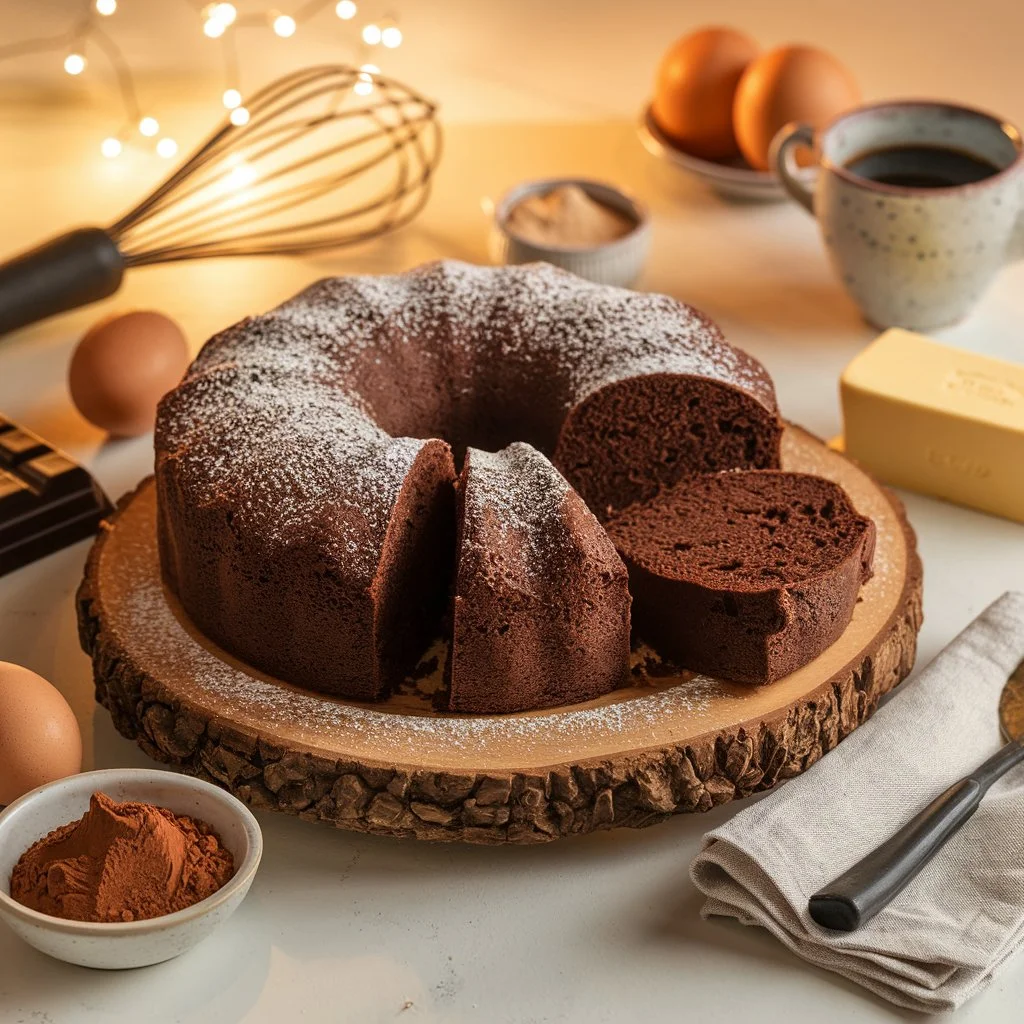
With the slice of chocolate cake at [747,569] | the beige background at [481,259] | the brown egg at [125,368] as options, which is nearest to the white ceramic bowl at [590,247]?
the beige background at [481,259]

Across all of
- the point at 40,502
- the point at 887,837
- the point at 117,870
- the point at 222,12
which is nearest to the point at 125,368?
the point at 40,502

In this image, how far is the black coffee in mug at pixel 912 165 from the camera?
279cm

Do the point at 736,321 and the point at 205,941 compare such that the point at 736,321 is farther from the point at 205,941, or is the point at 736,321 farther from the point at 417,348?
the point at 205,941

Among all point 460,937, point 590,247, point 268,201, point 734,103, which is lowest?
point 460,937

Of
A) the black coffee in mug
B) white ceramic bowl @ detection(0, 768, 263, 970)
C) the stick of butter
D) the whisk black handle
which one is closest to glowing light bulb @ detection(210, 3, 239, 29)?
the whisk black handle

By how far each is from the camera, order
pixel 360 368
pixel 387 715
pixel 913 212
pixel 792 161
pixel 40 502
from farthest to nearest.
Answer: pixel 792 161, pixel 913 212, pixel 40 502, pixel 360 368, pixel 387 715

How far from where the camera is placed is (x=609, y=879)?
1739 mm

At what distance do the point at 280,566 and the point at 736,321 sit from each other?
141 centimetres

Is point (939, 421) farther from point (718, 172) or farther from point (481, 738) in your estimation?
point (718, 172)

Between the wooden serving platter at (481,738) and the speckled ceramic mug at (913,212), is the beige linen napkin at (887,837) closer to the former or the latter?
the wooden serving platter at (481,738)

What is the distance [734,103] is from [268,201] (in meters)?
1.02

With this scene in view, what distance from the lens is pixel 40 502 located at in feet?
7.39

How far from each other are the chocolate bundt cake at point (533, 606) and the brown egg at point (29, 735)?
1.45 feet

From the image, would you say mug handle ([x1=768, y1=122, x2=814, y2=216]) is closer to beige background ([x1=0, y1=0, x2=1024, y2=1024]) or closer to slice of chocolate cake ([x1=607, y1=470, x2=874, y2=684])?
beige background ([x1=0, y1=0, x2=1024, y2=1024])
